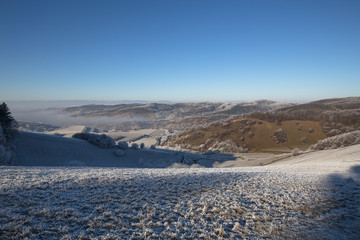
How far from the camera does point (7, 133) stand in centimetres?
2166

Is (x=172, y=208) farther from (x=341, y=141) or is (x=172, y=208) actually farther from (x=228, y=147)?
(x=228, y=147)

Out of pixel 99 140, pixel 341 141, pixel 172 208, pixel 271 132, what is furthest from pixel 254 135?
pixel 172 208

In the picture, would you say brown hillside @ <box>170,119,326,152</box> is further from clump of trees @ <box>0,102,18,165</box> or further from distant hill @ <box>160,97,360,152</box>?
clump of trees @ <box>0,102,18,165</box>

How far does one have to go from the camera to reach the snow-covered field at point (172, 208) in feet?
Result: 17.8

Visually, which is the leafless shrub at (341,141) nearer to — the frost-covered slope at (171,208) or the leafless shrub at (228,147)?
the leafless shrub at (228,147)

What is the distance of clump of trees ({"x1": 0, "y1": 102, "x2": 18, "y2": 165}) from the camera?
1938 centimetres

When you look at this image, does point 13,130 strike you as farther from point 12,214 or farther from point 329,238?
point 329,238

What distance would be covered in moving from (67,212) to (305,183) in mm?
12486

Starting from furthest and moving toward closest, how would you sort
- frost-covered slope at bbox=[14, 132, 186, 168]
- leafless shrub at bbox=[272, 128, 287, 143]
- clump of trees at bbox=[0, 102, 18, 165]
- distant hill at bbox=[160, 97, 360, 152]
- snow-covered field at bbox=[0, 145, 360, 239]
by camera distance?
leafless shrub at bbox=[272, 128, 287, 143] → distant hill at bbox=[160, 97, 360, 152] → frost-covered slope at bbox=[14, 132, 186, 168] → clump of trees at bbox=[0, 102, 18, 165] → snow-covered field at bbox=[0, 145, 360, 239]

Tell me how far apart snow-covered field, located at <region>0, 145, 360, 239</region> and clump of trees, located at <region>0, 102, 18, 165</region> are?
12.2m

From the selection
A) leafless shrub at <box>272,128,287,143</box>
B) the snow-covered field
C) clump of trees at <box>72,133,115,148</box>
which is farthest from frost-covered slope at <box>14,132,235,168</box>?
leafless shrub at <box>272,128,287,143</box>

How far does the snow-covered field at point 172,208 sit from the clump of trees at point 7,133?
12.2 m

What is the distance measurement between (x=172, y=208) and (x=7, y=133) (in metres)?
25.3

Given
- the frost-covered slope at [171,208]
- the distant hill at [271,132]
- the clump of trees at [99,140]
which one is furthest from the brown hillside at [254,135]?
the frost-covered slope at [171,208]
